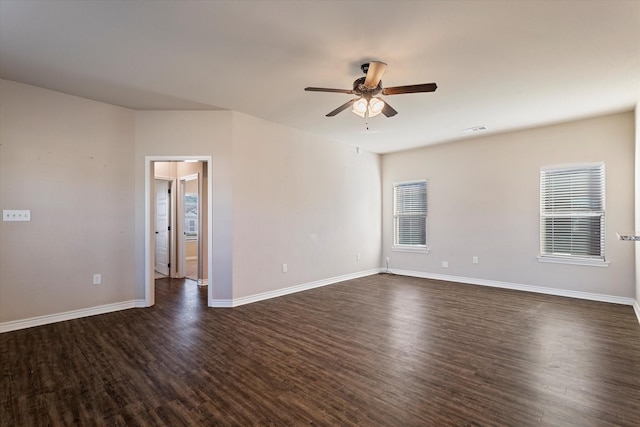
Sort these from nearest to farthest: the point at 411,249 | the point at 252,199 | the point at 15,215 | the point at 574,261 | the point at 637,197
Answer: the point at 15,215 < the point at 637,197 < the point at 252,199 < the point at 574,261 < the point at 411,249

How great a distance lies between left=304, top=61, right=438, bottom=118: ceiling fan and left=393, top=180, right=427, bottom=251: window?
145 inches

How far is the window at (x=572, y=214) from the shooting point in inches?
185

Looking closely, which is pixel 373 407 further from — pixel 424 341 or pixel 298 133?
pixel 298 133

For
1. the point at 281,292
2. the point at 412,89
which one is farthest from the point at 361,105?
the point at 281,292

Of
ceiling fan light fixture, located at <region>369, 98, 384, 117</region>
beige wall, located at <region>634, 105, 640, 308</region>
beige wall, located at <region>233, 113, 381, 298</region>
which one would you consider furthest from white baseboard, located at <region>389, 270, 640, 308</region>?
ceiling fan light fixture, located at <region>369, 98, 384, 117</region>

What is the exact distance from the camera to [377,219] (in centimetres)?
714

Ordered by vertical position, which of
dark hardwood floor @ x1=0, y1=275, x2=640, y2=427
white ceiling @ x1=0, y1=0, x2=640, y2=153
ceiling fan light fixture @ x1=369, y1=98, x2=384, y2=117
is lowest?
dark hardwood floor @ x1=0, y1=275, x2=640, y2=427

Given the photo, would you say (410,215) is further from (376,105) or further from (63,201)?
(63,201)

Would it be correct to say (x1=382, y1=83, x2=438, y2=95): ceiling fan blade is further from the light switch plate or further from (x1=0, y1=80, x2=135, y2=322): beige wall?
the light switch plate

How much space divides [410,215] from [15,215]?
20.6ft

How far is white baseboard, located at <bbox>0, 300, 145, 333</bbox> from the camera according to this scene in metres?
3.47

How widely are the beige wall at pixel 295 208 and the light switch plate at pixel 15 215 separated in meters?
2.29

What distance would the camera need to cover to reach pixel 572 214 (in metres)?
4.89

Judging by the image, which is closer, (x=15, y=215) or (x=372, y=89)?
(x=372, y=89)
